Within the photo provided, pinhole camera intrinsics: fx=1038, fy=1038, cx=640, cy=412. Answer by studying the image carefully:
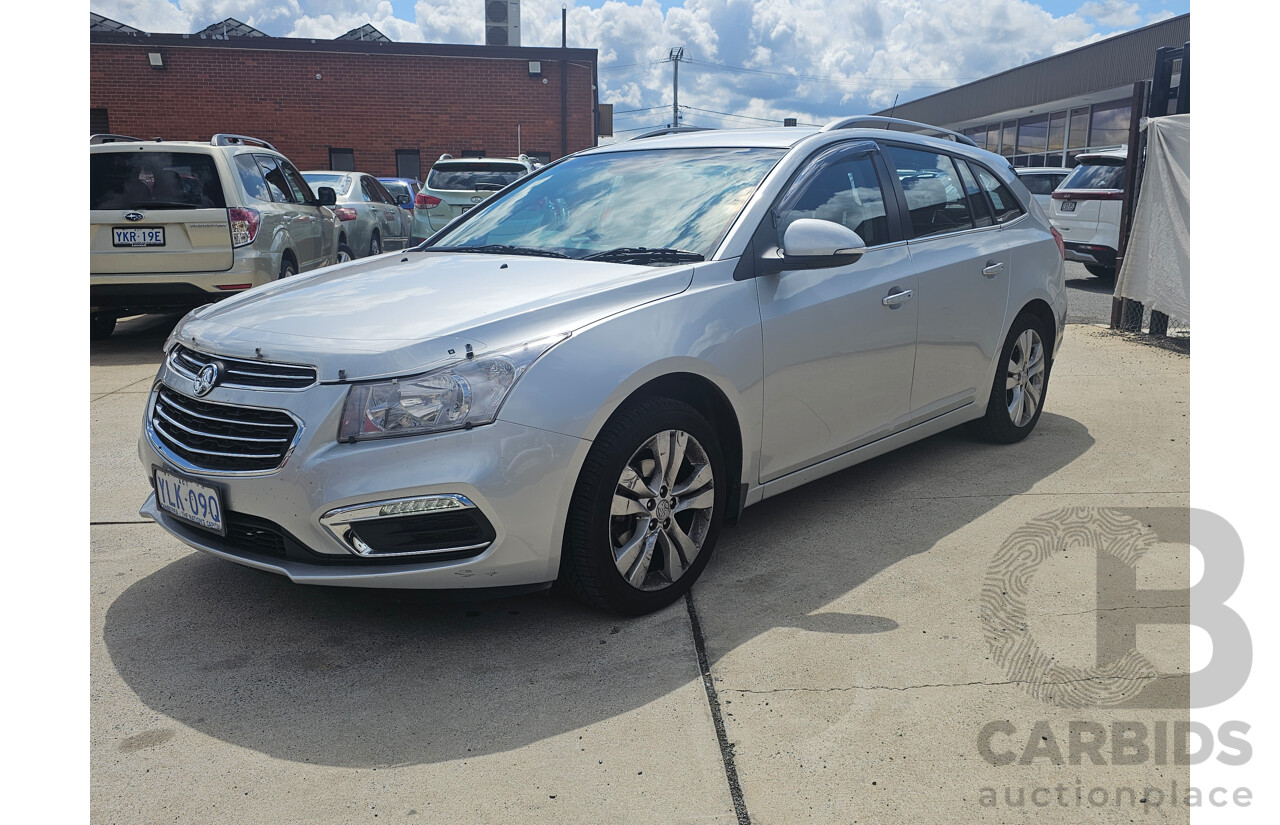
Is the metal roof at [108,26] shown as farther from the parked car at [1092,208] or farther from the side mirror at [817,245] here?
the side mirror at [817,245]

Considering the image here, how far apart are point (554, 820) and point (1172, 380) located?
21.9 ft

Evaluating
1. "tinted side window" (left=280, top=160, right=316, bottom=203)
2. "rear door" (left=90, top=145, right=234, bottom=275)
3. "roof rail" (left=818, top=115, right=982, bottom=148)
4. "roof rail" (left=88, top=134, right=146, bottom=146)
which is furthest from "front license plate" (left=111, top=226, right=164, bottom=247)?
"roof rail" (left=818, top=115, right=982, bottom=148)

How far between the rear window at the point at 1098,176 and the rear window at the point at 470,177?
26.1 ft

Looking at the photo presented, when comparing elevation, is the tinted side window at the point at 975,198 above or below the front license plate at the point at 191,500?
above

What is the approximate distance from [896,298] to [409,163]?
1034 inches

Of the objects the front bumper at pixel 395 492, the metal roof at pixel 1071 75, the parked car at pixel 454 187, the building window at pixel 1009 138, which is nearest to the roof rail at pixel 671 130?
A: the front bumper at pixel 395 492

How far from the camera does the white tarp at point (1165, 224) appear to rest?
337 inches

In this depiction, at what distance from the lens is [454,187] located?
15.8 m

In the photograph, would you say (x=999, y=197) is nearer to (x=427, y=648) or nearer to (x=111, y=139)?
(x=427, y=648)

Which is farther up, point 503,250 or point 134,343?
point 503,250

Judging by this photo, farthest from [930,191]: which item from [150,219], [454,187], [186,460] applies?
[454,187]

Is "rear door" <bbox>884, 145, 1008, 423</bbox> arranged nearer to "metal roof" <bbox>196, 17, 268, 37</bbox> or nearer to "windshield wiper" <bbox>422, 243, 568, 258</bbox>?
"windshield wiper" <bbox>422, 243, 568, 258</bbox>

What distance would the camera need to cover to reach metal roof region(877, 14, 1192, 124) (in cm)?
2579

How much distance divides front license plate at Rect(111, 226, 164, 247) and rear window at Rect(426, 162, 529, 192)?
7231mm
